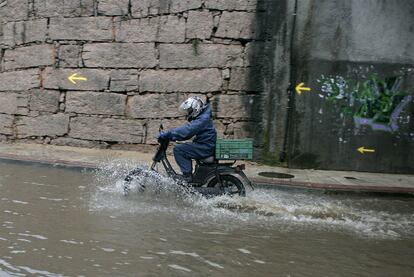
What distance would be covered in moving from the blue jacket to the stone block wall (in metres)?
3.44

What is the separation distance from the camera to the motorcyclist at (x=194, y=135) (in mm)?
7227

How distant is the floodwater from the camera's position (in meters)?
4.77

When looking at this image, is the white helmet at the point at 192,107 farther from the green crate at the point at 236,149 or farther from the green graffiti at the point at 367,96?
the green graffiti at the point at 367,96

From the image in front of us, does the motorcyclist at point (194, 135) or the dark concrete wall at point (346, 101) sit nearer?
the motorcyclist at point (194, 135)

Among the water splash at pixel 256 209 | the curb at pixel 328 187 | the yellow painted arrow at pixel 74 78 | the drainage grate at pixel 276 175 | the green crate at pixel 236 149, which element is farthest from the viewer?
the yellow painted arrow at pixel 74 78

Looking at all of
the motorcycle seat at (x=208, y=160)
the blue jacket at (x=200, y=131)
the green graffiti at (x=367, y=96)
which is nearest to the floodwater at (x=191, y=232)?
the motorcycle seat at (x=208, y=160)

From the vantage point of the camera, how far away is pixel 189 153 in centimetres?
733

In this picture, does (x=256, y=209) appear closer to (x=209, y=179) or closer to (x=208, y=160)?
(x=209, y=179)

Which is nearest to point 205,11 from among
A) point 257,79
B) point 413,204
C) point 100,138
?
point 257,79

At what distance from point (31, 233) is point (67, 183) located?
9.30 feet

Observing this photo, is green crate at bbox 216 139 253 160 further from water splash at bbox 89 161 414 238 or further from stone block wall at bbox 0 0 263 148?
stone block wall at bbox 0 0 263 148

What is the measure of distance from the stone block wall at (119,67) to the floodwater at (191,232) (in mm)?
3061

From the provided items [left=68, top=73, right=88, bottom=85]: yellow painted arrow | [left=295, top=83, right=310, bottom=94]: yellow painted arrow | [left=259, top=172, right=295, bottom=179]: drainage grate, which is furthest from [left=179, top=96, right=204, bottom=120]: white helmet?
[left=68, top=73, right=88, bottom=85]: yellow painted arrow

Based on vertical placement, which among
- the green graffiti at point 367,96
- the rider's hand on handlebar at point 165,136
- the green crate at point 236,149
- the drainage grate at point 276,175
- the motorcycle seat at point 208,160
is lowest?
the drainage grate at point 276,175
